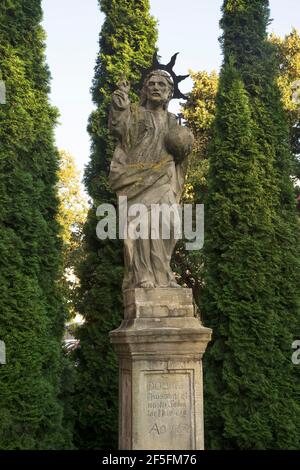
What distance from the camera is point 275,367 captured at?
861 cm

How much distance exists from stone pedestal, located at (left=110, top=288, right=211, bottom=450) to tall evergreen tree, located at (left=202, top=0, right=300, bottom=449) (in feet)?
11.5

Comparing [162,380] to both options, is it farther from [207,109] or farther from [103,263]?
[207,109]

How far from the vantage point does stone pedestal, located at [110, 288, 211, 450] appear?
16.5ft

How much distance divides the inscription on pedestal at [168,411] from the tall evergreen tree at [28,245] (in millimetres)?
3152

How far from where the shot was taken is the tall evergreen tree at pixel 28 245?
7578mm

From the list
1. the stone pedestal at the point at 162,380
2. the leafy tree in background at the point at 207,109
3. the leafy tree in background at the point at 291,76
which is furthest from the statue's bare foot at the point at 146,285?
the leafy tree in background at the point at 291,76

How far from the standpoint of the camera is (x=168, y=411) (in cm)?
508

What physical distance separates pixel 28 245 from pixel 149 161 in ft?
10.5

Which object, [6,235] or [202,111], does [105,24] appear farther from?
[202,111]

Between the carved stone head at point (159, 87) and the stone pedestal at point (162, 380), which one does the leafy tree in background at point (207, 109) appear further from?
the stone pedestal at point (162, 380)

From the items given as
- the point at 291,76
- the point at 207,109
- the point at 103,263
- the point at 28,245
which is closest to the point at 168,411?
the point at 28,245

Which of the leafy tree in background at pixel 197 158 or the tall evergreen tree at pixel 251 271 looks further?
the leafy tree in background at pixel 197 158

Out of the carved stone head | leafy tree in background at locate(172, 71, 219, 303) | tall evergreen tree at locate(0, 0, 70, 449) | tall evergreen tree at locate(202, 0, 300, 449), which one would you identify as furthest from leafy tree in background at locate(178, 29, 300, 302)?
the carved stone head
